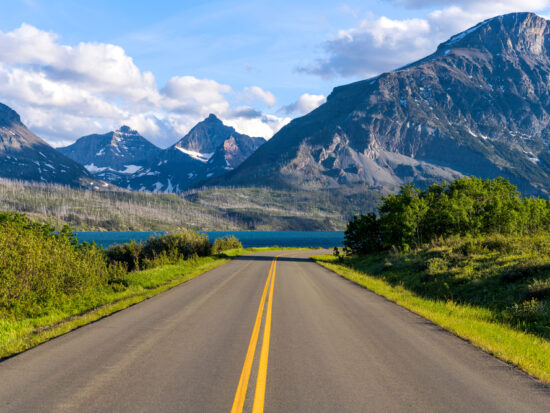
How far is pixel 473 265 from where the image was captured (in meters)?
21.3

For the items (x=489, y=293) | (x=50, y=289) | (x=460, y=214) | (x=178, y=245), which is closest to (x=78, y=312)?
(x=50, y=289)

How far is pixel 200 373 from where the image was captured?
24.2 feet

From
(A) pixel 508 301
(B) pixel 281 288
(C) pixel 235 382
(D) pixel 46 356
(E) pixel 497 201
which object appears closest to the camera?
(C) pixel 235 382

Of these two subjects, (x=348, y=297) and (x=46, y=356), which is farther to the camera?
(x=348, y=297)

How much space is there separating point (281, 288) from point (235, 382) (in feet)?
45.7

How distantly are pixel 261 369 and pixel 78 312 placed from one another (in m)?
8.29

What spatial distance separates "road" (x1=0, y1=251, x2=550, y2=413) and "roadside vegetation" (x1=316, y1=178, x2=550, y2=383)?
1476mm

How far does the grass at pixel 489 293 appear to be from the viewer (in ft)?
32.9

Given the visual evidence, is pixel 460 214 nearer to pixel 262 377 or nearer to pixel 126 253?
pixel 126 253

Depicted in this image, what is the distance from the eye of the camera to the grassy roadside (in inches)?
378

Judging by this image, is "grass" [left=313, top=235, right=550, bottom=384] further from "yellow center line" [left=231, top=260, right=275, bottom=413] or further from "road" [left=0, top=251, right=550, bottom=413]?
"yellow center line" [left=231, top=260, right=275, bottom=413]

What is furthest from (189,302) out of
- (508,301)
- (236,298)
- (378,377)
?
(508,301)

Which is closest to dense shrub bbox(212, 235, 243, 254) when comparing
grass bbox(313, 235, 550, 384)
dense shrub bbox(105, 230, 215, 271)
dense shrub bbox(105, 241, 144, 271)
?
dense shrub bbox(105, 230, 215, 271)

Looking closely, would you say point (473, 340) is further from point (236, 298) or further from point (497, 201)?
point (497, 201)
